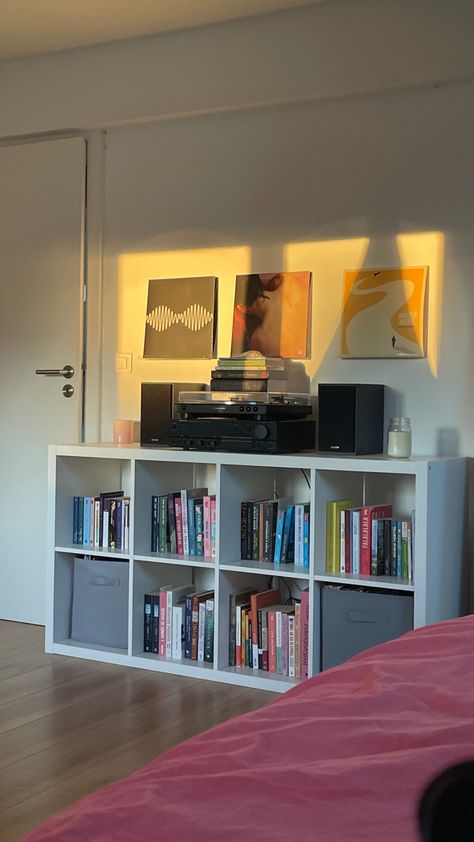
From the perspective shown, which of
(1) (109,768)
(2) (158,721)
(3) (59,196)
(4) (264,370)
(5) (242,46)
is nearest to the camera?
(1) (109,768)

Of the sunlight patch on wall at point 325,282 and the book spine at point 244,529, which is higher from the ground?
the sunlight patch on wall at point 325,282

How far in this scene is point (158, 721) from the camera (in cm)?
304

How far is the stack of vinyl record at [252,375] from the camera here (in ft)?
12.1

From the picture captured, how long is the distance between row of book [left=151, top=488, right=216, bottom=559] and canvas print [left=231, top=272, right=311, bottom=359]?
0.66 m

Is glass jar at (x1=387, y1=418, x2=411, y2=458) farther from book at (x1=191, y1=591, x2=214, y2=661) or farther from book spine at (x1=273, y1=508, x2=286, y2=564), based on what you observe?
book at (x1=191, y1=591, x2=214, y2=661)

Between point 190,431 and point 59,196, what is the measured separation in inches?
58.3

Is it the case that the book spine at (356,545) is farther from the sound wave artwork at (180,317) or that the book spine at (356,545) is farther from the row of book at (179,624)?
the sound wave artwork at (180,317)

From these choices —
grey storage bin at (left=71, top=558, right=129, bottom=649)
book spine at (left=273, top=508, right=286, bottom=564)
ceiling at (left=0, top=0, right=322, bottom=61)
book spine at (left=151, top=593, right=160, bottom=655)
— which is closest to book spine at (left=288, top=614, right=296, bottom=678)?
book spine at (left=273, top=508, right=286, bottom=564)

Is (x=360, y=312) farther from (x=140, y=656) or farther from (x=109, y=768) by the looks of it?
(x=109, y=768)

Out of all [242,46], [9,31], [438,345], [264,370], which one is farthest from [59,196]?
[438,345]

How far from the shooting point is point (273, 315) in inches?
155

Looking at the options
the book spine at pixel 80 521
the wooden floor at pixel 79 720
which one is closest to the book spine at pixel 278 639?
the wooden floor at pixel 79 720

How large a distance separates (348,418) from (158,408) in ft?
2.78

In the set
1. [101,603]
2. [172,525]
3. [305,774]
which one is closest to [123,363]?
[172,525]
